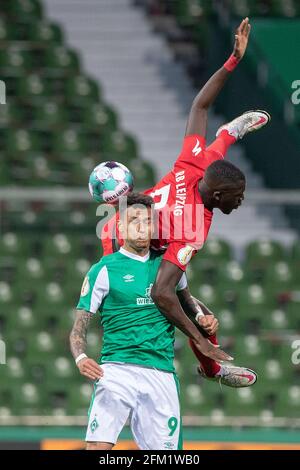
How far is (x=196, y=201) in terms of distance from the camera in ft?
21.5

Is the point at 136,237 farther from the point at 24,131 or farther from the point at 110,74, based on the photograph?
the point at 110,74

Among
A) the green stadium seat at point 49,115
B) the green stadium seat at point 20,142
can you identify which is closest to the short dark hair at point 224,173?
the green stadium seat at point 20,142

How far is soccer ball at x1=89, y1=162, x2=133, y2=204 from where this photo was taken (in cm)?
672

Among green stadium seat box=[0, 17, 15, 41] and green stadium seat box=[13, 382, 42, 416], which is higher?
green stadium seat box=[0, 17, 15, 41]

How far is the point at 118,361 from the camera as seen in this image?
6246 mm

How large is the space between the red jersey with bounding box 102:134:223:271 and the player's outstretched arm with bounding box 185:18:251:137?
0.22 feet

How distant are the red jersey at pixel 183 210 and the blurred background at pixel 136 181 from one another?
9.48 ft

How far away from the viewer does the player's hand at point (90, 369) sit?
6.01m

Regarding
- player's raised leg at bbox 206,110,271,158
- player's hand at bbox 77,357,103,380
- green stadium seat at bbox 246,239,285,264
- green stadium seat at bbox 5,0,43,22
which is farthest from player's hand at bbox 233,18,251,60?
green stadium seat at bbox 5,0,43,22

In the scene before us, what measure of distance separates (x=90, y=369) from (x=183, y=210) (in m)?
1.05

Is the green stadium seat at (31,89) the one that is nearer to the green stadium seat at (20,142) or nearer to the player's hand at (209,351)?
the green stadium seat at (20,142)

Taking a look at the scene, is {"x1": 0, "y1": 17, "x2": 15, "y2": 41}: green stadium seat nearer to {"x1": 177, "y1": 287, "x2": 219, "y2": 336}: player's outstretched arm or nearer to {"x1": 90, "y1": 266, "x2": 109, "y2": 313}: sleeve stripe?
{"x1": 177, "y1": 287, "x2": 219, "y2": 336}: player's outstretched arm

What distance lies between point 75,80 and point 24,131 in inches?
37.1
